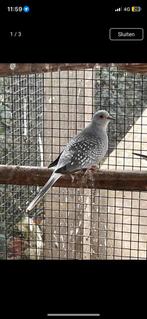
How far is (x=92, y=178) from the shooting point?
1005mm

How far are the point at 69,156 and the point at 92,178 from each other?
0.22 feet

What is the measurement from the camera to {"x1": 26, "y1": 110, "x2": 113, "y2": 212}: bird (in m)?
0.96

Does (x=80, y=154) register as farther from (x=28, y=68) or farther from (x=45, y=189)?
(x=28, y=68)

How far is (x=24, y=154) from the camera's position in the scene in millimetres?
1376

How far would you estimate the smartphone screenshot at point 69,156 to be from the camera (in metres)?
0.62
